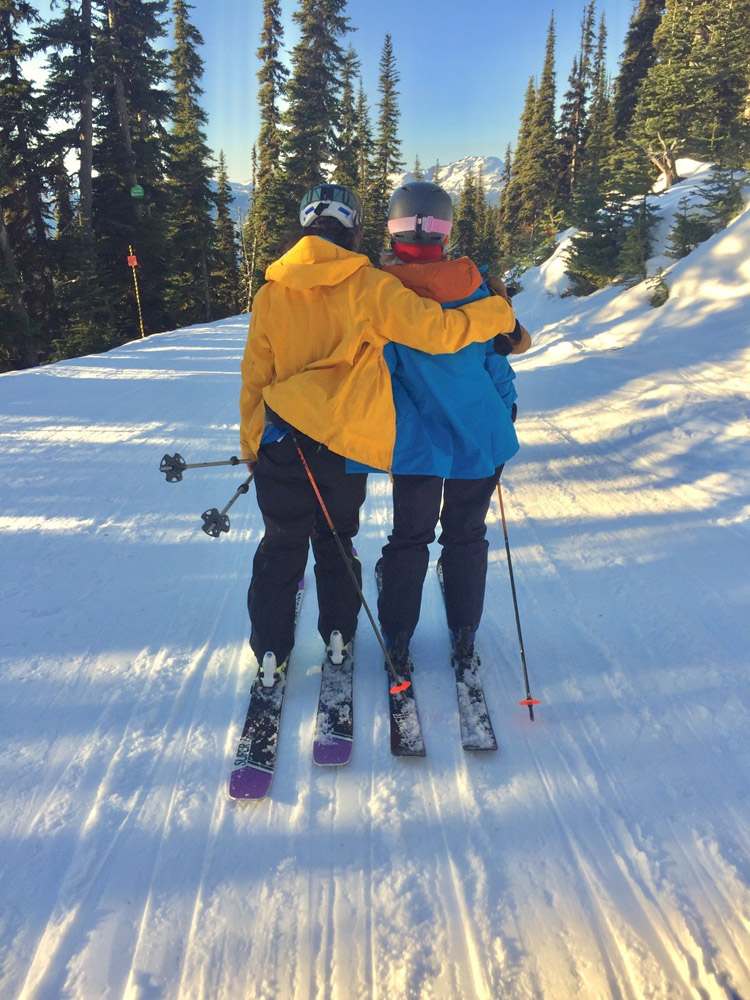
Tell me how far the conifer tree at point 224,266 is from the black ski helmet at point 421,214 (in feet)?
102

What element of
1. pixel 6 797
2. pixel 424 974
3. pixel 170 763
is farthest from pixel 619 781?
pixel 6 797

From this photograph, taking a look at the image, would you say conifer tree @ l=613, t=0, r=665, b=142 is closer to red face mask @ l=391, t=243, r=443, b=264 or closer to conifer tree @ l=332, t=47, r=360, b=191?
conifer tree @ l=332, t=47, r=360, b=191

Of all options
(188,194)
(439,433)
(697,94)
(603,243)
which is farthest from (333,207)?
(188,194)

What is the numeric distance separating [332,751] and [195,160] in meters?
31.9

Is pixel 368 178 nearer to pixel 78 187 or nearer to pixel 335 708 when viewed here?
pixel 78 187

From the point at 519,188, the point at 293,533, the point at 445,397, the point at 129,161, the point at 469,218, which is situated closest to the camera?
the point at 445,397

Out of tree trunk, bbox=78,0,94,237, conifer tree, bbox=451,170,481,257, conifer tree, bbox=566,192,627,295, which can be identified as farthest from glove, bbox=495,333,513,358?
conifer tree, bbox=451,170,481,257

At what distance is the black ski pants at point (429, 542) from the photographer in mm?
2354

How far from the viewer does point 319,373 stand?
2.14 m

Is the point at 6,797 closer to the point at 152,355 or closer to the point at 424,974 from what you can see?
the point at 424,974

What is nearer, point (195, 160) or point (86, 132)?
point (86, 132)

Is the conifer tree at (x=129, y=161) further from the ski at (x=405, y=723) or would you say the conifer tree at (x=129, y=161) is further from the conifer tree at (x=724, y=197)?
the ski at (x=405, y=723)

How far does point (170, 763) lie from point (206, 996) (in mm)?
792

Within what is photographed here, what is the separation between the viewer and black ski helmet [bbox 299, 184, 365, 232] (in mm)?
2145
